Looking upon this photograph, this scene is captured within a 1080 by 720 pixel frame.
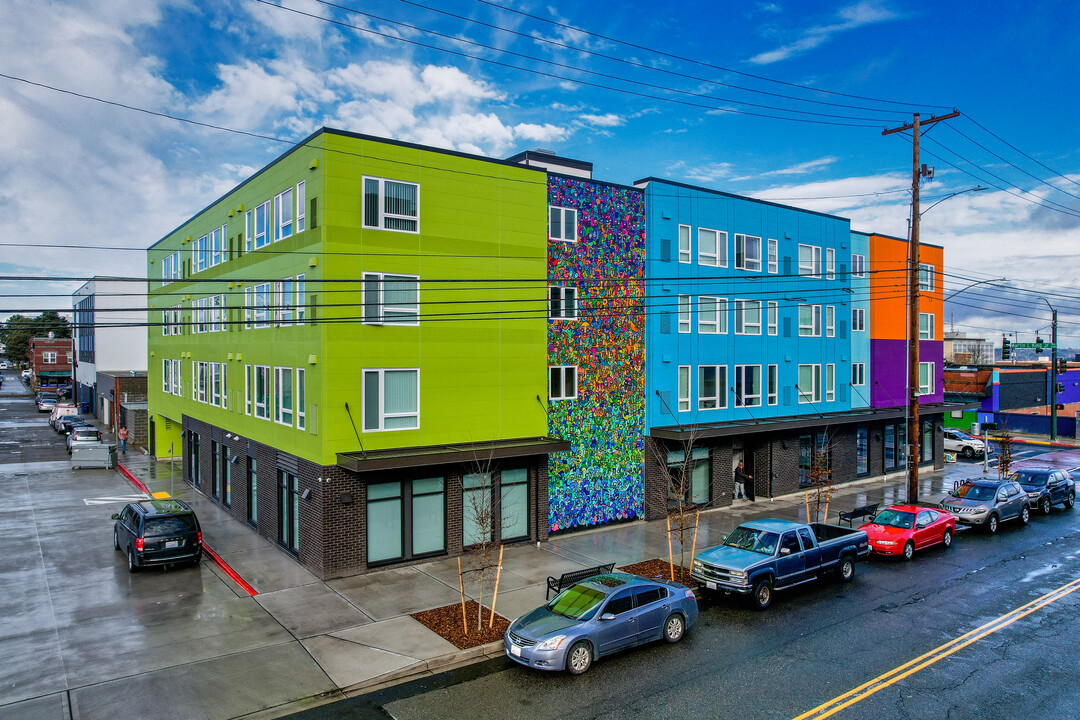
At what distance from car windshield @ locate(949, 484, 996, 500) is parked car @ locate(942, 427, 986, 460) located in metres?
20.2

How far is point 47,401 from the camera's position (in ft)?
244

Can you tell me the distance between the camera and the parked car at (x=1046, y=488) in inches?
1083

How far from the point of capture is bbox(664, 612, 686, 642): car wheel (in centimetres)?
1374

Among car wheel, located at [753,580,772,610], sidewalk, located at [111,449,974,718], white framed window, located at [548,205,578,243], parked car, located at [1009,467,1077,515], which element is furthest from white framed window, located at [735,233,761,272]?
car wheel, located at [753,580,772,610]

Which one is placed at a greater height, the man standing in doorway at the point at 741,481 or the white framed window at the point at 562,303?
the white framed window at the point at 562,303

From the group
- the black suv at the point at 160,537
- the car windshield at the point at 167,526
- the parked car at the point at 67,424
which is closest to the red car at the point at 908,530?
the black suv at the point at 160,537

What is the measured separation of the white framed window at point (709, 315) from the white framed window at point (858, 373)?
10.1 meters

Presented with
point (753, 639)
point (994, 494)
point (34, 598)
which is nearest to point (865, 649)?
point (753, 639)

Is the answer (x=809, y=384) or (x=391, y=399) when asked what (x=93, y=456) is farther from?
(x=809, y=384)

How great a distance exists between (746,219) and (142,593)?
24.5 metres

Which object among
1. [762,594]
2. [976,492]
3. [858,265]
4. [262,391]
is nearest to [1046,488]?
[976,492]

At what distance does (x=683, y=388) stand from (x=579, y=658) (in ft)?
50.7

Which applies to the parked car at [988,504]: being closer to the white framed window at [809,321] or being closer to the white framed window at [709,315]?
the white framed window at [809,321]

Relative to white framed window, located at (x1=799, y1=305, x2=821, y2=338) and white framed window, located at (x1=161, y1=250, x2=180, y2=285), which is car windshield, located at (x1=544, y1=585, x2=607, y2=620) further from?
white framed window, located at (x1=161, y1=250, x2=180, y2=285)
